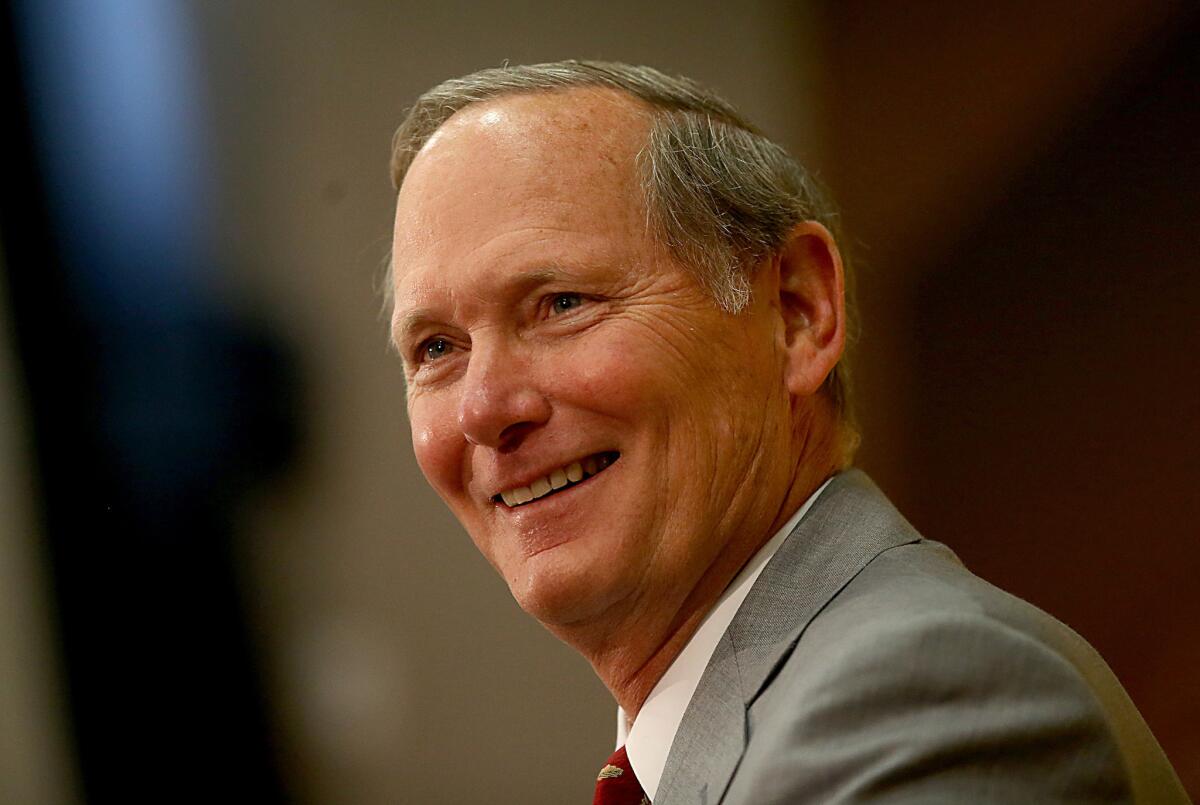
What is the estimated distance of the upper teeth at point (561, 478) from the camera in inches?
48.7

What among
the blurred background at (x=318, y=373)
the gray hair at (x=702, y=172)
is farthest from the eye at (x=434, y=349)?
the blurred background at (x=318, y=373)

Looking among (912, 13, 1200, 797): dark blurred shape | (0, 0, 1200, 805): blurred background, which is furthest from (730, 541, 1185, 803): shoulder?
(0, 0, 1200, 805): blurred background

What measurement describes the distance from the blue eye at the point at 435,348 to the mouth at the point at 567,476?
21 cm

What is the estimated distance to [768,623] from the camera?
1112mm

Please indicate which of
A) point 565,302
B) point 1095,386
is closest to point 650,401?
point 565,302

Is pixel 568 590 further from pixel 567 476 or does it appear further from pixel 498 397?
pixel 498 397

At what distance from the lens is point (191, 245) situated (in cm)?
228

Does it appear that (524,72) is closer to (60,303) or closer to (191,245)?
(191,245)

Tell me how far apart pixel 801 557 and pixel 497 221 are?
0.53 meters

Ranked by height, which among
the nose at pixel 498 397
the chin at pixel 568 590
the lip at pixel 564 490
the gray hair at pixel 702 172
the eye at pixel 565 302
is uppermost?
the gray hair at pixel 702 172

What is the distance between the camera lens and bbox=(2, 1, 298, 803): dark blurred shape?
222 centimetres

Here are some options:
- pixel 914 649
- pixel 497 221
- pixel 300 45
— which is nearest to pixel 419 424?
pixel 497 221

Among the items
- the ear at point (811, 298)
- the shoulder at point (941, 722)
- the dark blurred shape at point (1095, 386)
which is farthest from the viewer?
the dark blurred shape at point (1095, 386)

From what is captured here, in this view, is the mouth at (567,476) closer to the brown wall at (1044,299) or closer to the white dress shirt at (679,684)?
the white dress shirt at (679,684)
